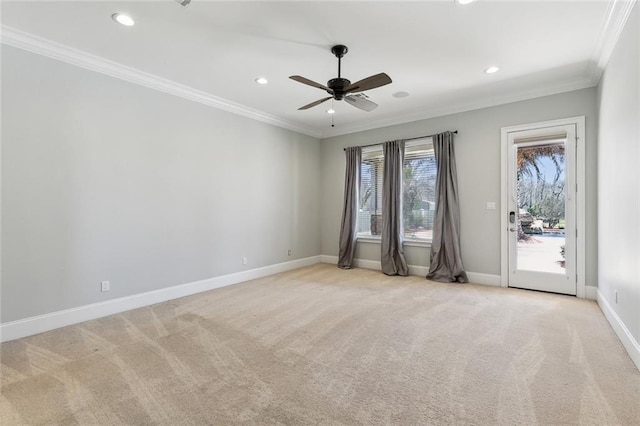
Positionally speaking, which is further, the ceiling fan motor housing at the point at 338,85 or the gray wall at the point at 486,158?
the gray wall at the point at 486,158

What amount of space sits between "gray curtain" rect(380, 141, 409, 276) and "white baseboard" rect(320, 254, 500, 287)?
0.27m

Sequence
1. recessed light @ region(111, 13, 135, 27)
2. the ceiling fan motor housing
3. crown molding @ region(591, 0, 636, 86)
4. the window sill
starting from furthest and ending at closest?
1. the window sill
2. the ceiling fan motor housing
3. recessed light @ region(111, 13, 135, 27)
4. crown molding @ region(591, 0, 636, 86)

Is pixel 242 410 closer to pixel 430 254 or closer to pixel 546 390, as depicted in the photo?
pixel 546 390

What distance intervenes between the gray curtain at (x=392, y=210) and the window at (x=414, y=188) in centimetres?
16

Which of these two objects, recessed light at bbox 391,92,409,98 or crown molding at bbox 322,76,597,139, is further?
recessed light at bbox 391,92,409,98

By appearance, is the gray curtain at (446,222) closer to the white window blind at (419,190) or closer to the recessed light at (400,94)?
the white window blind at (419,190)

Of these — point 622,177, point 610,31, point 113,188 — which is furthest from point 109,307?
point 610,31

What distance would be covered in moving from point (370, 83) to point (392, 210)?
9.93ft

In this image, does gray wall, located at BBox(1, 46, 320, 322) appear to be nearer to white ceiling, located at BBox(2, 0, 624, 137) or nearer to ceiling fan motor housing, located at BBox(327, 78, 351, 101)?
white ceiling, located at BBox(2, 0, 624, 137)

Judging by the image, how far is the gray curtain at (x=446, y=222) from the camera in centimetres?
481

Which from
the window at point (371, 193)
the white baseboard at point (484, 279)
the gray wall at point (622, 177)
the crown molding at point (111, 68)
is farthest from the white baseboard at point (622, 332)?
the crown molding at point (111, 68)

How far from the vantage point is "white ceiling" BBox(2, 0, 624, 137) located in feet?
8.39

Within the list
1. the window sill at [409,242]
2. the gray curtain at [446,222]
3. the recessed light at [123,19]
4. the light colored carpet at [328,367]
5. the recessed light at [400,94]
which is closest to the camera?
the light colored carpet at [328,367]

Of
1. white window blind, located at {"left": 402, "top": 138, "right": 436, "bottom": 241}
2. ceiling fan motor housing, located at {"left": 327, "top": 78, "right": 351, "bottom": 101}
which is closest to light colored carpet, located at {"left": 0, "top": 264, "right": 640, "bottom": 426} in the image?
white window blind, located at {"left": 402, "top": 138, "right": 436, "bottom": 241}
